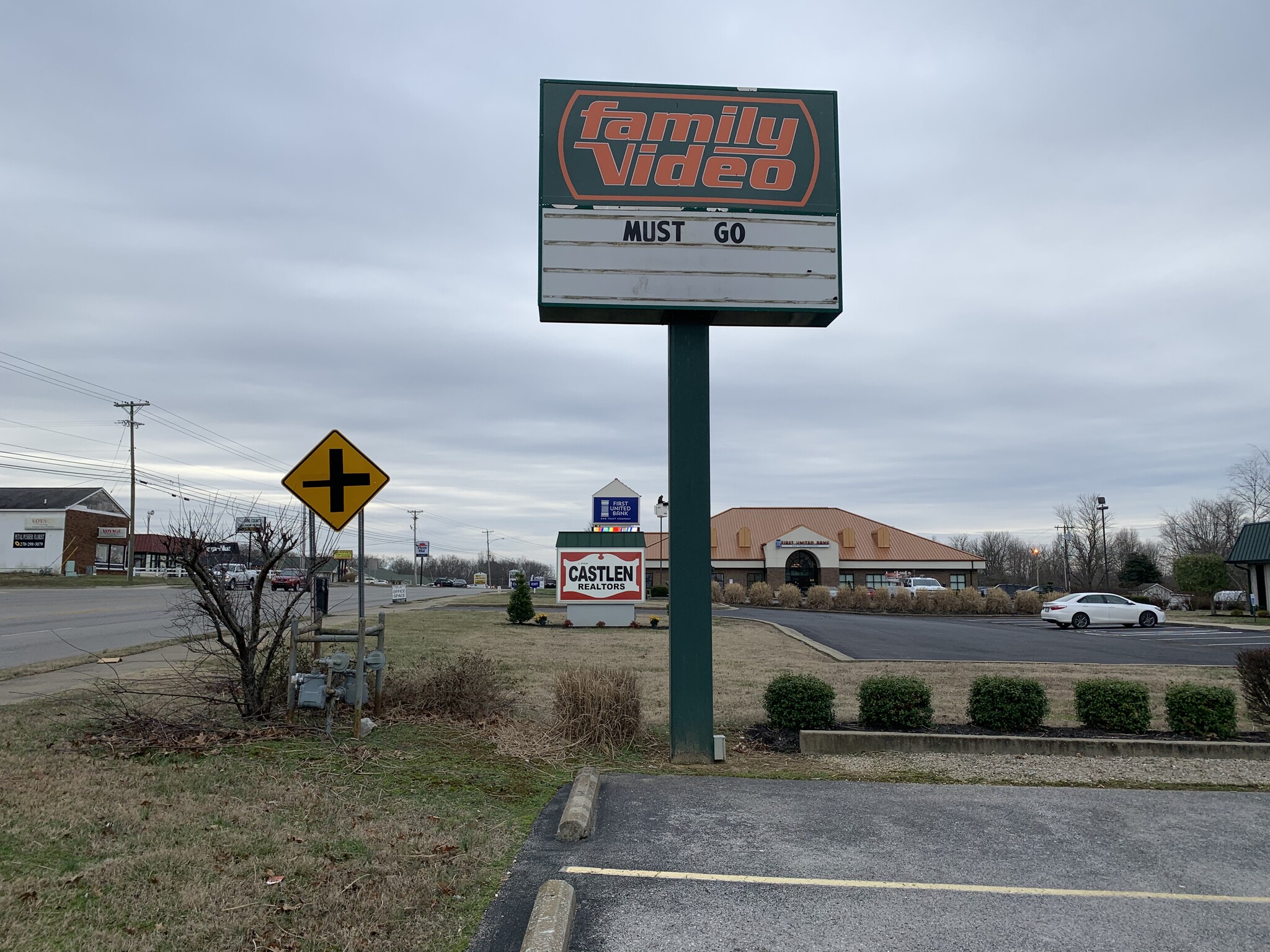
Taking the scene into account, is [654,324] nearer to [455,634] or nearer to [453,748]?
[453,748]

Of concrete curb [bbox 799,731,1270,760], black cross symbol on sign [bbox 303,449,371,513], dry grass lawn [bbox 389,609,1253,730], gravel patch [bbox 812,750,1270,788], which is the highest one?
black cross symbol on sign [bbox 303,449,371,513]

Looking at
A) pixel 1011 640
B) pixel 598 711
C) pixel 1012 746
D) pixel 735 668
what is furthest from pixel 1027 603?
pixel 598 711

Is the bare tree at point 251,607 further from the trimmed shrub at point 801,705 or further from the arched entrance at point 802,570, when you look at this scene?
the arched entrance at point 802,570

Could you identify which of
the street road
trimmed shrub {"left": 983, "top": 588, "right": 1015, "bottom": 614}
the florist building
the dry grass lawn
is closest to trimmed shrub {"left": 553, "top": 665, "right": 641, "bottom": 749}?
the dry grass lawn

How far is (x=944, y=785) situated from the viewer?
7.07 meters

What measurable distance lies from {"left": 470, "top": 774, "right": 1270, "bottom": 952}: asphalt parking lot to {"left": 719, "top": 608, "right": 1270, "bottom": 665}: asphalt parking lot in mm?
11826

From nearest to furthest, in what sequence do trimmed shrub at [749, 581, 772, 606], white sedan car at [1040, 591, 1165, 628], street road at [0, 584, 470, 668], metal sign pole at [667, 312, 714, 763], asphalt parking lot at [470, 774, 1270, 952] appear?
asphalt parking lot at [470, 774, 1270, 952]
metal sign pole at [667, 312, 714, 763]
street road at [0, 584, 470, 668]
white sedan car at [1040, 591, 1165, 628]
trimmed shrub at [749, 581, 772, 606]

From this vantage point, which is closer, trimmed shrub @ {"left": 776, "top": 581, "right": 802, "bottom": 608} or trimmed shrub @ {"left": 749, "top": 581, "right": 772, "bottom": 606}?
trimmed shrub @ {"left": 776, "top": 581, "right": 802, "bottom": 608}

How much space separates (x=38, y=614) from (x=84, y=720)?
19.0m

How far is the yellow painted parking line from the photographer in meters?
4.67

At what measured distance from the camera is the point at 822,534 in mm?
64125

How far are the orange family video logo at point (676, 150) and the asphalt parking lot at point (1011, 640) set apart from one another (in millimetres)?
11959

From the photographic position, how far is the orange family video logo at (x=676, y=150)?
344 inches

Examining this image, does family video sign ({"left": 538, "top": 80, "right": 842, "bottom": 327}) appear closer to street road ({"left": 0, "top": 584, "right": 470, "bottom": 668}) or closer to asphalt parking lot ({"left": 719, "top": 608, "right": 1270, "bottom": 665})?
street road ({"left": 0, "top": 584, "right": 470, "bottom": 668})
